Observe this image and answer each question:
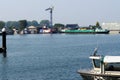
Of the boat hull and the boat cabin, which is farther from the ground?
the boat cabin

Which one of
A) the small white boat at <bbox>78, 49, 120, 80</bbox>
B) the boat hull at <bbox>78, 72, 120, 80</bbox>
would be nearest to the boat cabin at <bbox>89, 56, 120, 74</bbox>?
the small white boat at <bbox>78, 49, 120, 80</bbox>

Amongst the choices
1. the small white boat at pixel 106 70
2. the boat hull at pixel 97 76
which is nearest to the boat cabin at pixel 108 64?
the small white boat at pixel 106 70

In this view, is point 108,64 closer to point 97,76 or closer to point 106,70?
point 106,70

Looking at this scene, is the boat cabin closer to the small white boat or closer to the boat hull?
the small white boat

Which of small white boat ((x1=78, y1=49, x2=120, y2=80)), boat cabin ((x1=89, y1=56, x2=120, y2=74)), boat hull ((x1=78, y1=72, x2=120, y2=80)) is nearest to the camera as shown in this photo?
boat hull ((x1=78, y1=72, x2=120, y2=80))

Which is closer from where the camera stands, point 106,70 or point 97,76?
point 97,76

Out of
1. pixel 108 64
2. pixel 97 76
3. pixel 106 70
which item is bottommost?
pixel 97 76

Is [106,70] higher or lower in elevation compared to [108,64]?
lower

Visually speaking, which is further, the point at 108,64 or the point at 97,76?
the point at 108,64

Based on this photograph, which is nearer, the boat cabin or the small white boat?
the small white boat

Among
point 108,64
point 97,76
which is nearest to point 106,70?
point 108,64

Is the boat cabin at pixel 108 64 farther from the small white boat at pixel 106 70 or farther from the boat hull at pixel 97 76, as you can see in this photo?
the boat hull at pixel 97 76

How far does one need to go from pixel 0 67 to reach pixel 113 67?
30.7m

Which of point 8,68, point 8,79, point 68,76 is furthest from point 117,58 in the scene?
point 8,68
